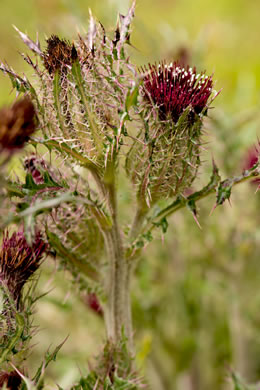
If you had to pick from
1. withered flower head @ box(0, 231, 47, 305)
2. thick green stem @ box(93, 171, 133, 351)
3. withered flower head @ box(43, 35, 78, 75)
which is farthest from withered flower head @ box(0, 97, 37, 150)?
thick green stem @ box(93, 171, 133, 351)

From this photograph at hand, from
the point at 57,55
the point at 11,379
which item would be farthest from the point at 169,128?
the point at 11,379

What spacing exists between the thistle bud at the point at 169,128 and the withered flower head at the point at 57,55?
0.69ft

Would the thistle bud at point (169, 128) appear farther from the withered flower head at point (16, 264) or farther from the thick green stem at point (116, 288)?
the withered flower head at point (16, 264)

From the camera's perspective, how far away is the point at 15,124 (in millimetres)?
988

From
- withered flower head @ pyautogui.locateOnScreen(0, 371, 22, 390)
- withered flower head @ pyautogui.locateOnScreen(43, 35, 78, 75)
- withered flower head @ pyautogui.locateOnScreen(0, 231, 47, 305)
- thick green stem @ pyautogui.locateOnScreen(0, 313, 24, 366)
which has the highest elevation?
withered flower head @ pyautogui.locateOnScreen(43, 35, 78, 75)

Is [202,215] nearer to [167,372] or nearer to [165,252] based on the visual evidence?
[165,252]

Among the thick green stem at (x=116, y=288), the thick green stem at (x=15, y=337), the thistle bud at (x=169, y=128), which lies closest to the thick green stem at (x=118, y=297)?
the thick green stem at (x=116, y=288)

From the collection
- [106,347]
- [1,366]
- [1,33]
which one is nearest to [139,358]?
[106,347]

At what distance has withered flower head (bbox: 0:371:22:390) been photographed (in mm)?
1225

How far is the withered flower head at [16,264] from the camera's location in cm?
125

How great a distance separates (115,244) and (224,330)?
60.1 inches

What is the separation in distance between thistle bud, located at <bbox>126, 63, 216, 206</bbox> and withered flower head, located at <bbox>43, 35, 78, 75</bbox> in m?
0.21

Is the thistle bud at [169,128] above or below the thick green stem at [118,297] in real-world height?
above

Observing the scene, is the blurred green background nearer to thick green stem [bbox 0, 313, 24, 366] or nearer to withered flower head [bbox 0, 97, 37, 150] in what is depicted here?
thick green stem [bbox 0, 313, 24, 366]
